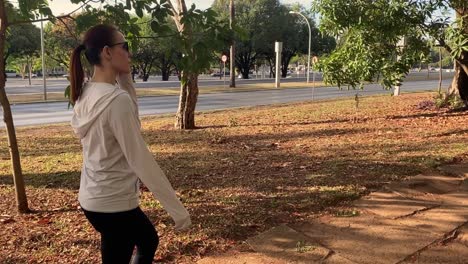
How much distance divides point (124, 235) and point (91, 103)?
2.16ft

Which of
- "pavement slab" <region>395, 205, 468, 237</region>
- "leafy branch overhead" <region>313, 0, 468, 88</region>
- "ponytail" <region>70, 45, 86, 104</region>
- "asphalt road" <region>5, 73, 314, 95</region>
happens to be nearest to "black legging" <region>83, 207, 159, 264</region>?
"ponytail" <region>70, 45, 86, 104</region>

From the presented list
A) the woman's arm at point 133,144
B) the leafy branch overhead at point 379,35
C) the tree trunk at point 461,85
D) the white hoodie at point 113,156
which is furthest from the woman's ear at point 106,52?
the tree trunk at point 461,85

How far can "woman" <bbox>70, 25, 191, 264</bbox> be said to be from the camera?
6.74 feet

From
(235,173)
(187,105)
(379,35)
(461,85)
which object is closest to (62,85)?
(187,105)

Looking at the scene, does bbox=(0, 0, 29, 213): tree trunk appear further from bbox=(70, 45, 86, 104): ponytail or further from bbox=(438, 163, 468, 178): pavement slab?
bbox=(438, 163, 468, 178): pavement slab

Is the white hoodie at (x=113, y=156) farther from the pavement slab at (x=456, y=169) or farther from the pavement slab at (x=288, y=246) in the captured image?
the pavement slab at (x=456, y=169)

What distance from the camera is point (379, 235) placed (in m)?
3.77

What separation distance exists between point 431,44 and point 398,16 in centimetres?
105

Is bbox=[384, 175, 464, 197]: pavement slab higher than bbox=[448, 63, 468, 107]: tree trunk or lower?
lower

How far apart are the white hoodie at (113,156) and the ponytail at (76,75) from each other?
0.03m

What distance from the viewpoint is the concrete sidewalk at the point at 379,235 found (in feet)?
11.1

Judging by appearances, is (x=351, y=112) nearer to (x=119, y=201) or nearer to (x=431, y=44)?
(x=431, y=44)

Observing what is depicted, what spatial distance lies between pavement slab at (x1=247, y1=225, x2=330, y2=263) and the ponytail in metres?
1.89

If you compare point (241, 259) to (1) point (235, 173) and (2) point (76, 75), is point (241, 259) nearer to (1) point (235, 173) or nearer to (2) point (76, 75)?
(2) point (76, 75)
